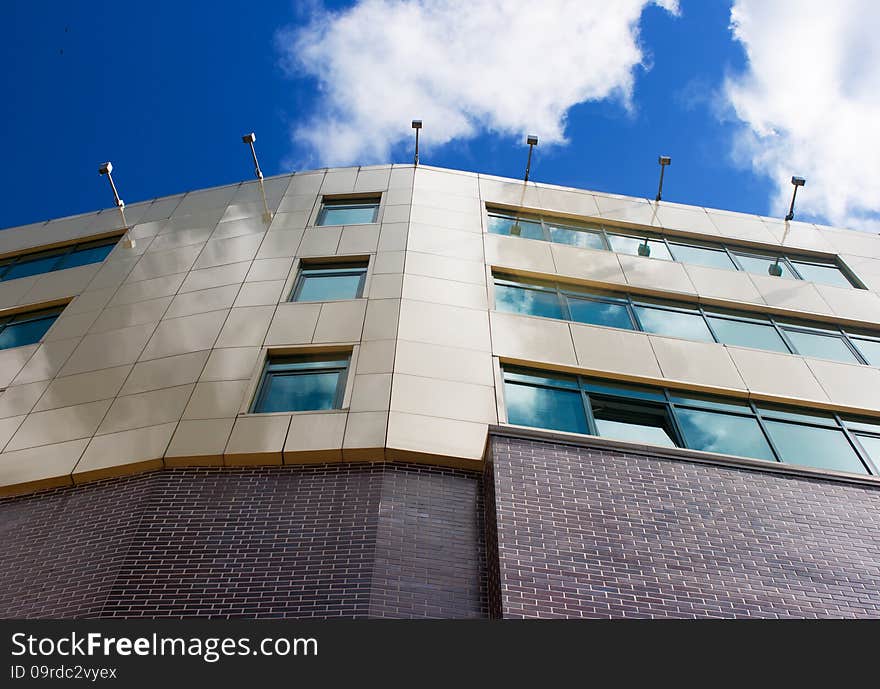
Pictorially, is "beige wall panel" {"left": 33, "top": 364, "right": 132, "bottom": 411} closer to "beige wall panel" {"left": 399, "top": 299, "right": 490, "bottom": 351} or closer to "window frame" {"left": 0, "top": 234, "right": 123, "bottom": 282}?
"beige wall panel" {"left": 399, "top": 299, "right": 490, "bottom": 351}

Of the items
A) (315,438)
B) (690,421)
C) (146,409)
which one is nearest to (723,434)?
(690,421)

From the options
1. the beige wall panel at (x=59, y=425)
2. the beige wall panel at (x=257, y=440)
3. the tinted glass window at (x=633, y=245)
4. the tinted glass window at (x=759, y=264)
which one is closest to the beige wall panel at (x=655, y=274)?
the tinted glass window at (x=633, y=245)

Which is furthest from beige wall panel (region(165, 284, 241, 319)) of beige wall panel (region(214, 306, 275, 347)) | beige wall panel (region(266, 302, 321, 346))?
beige wall panel (region(266, 302, 321, 346))

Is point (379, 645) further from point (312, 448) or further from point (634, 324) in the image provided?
point (634, 324)

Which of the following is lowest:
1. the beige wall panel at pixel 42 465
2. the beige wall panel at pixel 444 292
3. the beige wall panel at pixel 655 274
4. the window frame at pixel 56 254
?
the beige wall panel at pixel 42 465

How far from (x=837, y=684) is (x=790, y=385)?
891 cm

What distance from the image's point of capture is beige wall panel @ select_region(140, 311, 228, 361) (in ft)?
46.3

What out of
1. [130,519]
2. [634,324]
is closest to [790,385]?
[634,324]

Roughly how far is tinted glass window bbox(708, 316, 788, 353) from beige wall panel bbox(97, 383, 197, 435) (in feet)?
40.0

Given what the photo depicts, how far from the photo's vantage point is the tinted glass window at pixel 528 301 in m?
15.6

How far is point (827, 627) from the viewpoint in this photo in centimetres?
774

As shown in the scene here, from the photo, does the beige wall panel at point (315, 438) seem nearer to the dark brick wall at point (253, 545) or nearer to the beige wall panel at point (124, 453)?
the dark brick wall at point (253, 545)

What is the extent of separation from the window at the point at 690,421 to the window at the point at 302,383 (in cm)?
336

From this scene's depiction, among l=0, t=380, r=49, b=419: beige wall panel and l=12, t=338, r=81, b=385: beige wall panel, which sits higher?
l=12, t=338, r=81, b=385: beige wall panel
